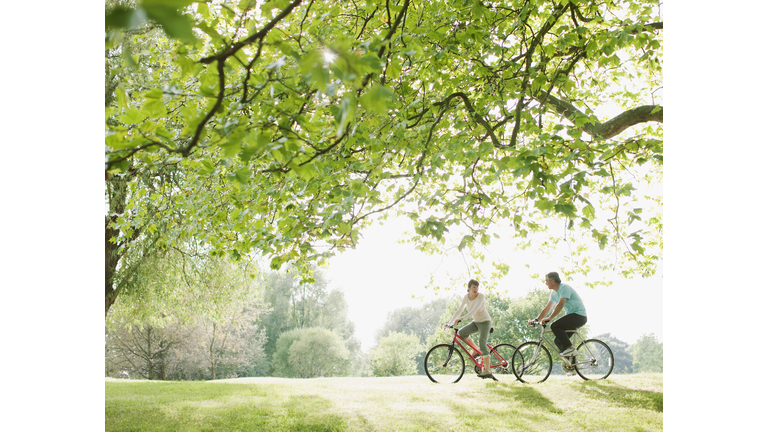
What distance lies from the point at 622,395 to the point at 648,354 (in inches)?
1508

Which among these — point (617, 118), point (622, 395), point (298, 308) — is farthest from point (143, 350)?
point (617, 118)

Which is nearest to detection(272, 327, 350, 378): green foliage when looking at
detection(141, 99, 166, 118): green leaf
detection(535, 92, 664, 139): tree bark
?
detection(535, 92, 664, 139): tree bark

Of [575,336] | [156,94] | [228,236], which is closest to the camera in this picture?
[156,94]

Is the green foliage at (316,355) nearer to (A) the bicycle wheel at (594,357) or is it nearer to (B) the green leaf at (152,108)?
(A) the bicycle wheel at (594,357)

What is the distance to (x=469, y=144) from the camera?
411cm

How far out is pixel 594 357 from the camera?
7.79 meters

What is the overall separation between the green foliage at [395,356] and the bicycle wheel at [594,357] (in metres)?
22.8

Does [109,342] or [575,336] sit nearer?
[575,336]

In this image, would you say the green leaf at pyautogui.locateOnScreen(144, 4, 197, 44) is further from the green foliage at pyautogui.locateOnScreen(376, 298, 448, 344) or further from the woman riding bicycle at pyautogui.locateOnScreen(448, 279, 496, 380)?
the green foliage at pyautogui.locateOnScreen(376, 298, 448, 344)

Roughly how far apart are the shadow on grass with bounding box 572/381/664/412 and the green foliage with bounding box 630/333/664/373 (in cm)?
3605

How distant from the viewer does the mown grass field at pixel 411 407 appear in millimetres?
5867
